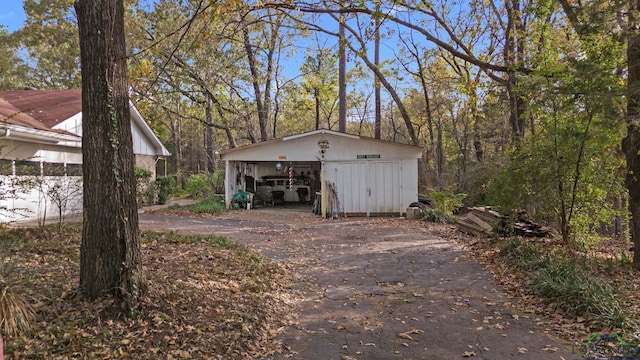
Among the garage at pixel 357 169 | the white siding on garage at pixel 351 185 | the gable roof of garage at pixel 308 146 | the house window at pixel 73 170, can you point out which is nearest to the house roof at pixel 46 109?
the house window at pixel 73 170

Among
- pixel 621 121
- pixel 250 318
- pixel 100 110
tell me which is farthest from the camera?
pixel 621 121

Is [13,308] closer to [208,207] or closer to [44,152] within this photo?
[44,152]

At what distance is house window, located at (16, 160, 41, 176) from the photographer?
920 cm

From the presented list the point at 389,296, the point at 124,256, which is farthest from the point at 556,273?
the point at 124,256

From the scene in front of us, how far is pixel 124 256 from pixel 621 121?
6710 mm

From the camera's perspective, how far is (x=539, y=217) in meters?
7.72

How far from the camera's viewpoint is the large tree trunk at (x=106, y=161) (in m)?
3.86

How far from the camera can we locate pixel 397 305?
17.6 ft

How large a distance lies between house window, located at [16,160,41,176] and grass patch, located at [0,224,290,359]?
10.2ft

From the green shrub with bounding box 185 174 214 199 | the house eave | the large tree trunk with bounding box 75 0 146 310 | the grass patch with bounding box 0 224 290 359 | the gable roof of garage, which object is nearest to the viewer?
the grass patch with bounding box 0 224 290 359

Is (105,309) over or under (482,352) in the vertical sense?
over

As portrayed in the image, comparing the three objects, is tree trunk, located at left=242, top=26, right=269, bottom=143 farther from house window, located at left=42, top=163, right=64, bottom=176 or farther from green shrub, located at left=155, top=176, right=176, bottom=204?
house window, located at left=42, top=163, right=64, bottom=176

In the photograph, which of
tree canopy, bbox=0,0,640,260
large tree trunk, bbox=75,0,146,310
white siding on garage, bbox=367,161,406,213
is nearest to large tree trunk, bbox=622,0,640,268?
tree canopy, bbox=0,0,640,260

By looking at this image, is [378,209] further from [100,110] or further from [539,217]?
[100,110]
